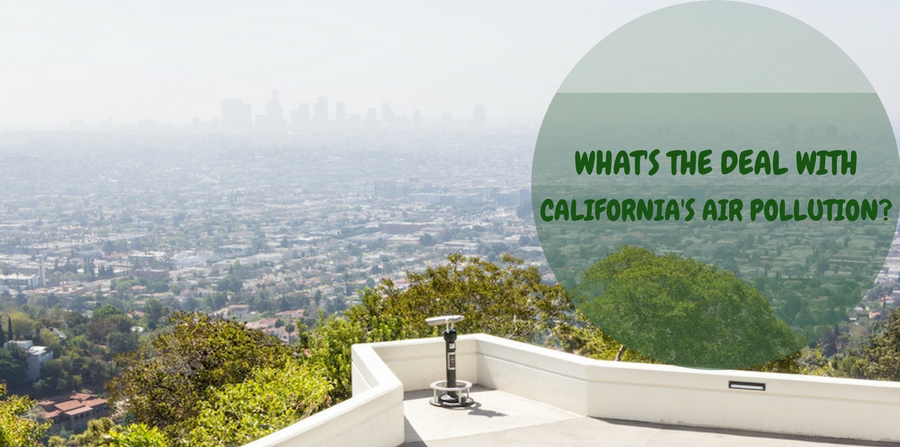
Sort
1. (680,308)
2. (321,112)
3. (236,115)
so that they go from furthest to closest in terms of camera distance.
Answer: (236,115) → (321,112) → (680,308)

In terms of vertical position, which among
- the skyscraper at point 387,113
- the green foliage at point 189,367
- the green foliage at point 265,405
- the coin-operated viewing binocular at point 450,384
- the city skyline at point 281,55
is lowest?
the green foliage at point 189,367

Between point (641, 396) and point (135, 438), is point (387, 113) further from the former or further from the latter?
point (641, 396)

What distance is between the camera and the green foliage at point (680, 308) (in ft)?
27.9

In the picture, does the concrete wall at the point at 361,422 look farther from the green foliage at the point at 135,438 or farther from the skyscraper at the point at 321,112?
the skyscraper at the point at 321,112

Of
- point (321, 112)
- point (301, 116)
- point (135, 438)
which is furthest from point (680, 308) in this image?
point (301, 116)

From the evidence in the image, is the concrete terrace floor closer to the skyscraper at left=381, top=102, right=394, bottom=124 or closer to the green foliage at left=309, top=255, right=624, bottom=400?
the green foliage at left=309, top=255, right=624, bottom=400

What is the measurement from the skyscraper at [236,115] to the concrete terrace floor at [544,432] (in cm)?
15687

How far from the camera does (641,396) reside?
6.77 metres

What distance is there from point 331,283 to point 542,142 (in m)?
70.4

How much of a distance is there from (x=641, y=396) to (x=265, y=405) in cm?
336

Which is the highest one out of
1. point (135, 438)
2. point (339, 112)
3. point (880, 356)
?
point (339, 112)
